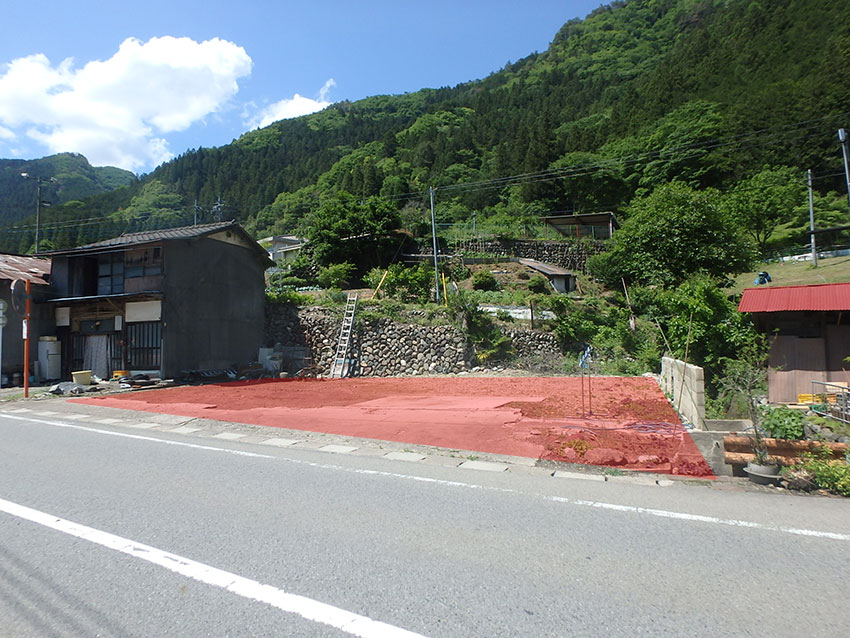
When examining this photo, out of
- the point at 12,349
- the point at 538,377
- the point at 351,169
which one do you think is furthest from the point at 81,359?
the point at 351,169

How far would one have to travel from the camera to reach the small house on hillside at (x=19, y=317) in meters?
19.5

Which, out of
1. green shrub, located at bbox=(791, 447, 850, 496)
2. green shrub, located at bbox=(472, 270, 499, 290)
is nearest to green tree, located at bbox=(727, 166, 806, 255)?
green shrub, located at bbox=(472, 270, 499, 290)

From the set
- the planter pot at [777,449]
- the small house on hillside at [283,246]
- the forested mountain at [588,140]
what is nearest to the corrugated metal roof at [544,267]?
the forested mountain at [588,140]

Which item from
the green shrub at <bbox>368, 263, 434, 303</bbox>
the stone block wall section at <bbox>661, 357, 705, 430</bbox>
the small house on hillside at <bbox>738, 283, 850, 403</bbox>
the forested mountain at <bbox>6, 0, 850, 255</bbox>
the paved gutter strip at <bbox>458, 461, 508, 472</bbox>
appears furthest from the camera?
the forested mountain at <bbox>6, 0, 850, 255</bbox>

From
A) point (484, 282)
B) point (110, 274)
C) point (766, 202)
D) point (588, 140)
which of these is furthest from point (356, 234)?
point (588, 140)

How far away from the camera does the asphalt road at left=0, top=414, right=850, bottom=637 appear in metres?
2.95

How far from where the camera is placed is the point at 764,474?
20.1ft

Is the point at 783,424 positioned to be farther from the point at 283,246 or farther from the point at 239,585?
the point at 283,246

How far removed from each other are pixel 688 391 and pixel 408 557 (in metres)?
7.92

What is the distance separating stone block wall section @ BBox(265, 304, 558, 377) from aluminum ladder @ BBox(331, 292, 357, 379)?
334mm

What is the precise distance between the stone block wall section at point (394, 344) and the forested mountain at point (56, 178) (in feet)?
254

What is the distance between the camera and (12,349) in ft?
64.8

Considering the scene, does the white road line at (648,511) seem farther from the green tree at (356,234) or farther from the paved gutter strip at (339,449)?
the green tree at (356,234)

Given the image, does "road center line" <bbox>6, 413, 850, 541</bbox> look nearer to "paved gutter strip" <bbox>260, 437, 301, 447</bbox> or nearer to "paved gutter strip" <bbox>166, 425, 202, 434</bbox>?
"paved gutter strip" <bbox>260, 437, 301, 447</bbox>
